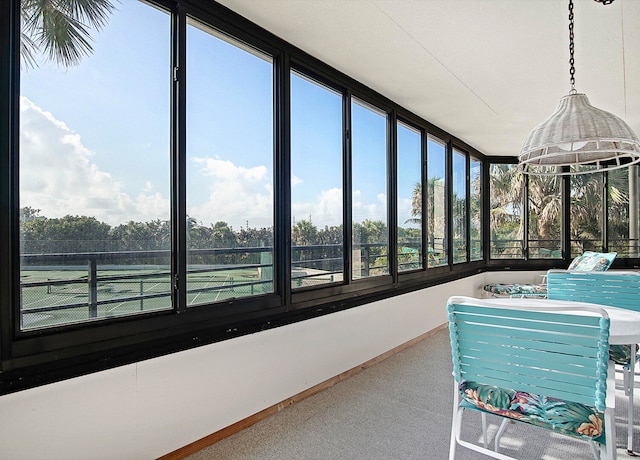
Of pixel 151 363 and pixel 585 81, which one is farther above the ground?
pixel 585 81

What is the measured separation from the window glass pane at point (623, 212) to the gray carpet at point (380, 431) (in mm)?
3712

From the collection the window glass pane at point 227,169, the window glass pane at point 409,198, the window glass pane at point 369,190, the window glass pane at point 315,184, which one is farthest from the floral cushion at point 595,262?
→ the window glass pane at point 227,169

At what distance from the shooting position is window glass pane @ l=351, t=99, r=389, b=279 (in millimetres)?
3486

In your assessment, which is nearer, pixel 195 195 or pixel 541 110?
pixel 195 195

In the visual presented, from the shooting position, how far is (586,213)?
599 cm

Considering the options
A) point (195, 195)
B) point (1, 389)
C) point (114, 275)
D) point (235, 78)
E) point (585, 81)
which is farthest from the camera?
point (585, 81)

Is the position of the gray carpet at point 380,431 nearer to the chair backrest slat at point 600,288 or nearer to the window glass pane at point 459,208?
the chair backrest slat at point 600,288

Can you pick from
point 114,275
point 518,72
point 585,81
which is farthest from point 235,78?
point 585,81

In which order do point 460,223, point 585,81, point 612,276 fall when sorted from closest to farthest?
point 612,276
point 585,81
point 460,223

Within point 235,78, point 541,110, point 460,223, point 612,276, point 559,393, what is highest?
point 541,110

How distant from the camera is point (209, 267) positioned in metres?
2.29

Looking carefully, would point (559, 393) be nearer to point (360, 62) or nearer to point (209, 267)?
point (209, 267)

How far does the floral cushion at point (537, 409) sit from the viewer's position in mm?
1521

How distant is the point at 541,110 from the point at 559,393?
3277mm
